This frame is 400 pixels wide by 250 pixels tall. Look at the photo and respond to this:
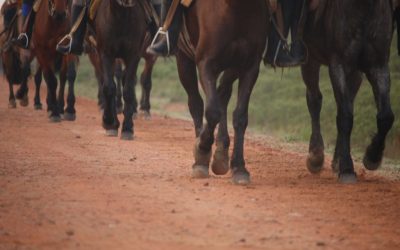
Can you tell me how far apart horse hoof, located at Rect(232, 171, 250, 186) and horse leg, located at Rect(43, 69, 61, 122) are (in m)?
8.62

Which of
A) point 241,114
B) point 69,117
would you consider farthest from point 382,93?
point 69,117

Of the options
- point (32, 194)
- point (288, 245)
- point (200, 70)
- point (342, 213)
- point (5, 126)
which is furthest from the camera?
point (5, 126)

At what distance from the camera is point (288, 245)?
686 centimetres

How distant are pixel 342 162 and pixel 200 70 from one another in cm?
178

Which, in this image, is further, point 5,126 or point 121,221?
point 5,126

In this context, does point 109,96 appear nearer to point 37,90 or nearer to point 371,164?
point 371,164

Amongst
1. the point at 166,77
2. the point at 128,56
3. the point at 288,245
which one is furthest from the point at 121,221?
the point at 166,77

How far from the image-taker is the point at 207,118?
402 inches

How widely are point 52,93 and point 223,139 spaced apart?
26.7ft

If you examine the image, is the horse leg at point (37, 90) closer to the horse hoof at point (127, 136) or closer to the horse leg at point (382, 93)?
the horse hoof at point (127, 136)

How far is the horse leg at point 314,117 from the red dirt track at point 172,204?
19 cm

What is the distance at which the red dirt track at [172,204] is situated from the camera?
7027 mm

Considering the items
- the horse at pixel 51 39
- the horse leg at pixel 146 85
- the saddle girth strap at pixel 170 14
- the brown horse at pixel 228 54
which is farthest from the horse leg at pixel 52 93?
the brown horse at pixel 228 54

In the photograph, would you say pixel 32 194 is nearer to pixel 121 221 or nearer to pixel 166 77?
pixel 121 221
